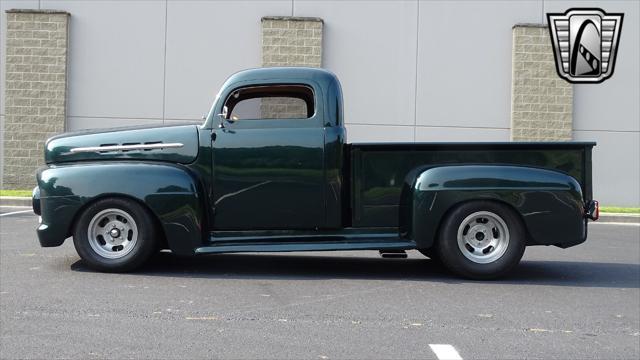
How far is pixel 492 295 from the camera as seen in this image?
22.9 feet

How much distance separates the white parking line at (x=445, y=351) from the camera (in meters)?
4.85

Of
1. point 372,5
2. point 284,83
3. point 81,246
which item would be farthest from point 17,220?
point 372,5

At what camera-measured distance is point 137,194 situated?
24.8 ft

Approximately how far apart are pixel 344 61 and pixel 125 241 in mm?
13098

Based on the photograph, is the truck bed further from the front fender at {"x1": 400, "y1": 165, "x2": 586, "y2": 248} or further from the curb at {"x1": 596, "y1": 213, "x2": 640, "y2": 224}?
the curb at {"x1": 596, "y1": 213, "x2": 640, "y2": 224}

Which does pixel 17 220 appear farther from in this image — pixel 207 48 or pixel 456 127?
pixel 456 127

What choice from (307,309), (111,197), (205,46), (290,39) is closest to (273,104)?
(111,197)

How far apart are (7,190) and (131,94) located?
3.88 meters

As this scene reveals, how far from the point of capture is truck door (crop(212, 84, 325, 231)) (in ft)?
25.4

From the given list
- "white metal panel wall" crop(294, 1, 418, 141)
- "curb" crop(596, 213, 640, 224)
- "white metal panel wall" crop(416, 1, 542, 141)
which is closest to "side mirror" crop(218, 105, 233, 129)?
"curb" crop(596, 213, 640, 224)

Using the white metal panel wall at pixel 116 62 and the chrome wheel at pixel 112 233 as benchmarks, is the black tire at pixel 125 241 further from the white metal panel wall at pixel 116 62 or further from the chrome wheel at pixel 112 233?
the white metal panel wall at pixel 116 62

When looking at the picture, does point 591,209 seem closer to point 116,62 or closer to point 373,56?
point 373,56

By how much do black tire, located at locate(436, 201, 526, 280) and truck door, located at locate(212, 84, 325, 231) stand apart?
124 centimetres

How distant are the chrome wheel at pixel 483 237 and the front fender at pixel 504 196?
0.20 metres
